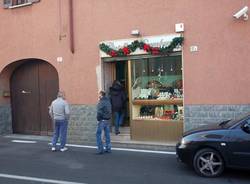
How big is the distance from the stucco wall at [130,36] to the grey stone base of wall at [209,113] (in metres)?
0.15

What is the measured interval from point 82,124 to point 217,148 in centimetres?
629

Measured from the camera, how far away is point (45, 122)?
603 inches

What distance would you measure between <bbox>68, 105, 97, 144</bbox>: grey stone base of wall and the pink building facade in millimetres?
31

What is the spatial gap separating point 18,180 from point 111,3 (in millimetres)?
6665

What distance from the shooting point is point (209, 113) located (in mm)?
11641

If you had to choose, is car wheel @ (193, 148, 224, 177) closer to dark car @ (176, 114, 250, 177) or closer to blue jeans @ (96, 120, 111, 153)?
dark car @ (176, 114, 250, 177)

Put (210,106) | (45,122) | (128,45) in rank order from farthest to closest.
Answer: (45,122)
(128,45)
(210,106)

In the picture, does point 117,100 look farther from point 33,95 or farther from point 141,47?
point 33,95

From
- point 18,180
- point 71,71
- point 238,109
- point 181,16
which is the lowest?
point 18,180

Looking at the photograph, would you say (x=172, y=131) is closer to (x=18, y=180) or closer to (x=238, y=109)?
(x=238, y=109)

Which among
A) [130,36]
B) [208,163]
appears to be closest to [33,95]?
[130,36]

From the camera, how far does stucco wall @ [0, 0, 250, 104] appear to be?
1128 cm

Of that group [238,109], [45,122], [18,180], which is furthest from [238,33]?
[45,122]

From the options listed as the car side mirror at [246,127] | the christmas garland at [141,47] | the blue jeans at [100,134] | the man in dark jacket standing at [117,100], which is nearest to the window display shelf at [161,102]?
the man in dark jacket standing at [117,100]
